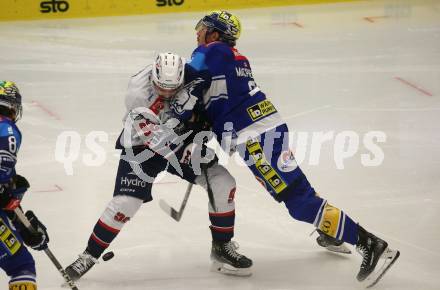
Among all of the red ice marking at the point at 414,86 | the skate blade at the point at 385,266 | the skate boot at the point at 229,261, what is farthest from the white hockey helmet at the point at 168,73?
the red ice marking at the point at 414,86

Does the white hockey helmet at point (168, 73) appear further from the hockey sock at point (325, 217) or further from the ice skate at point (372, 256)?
the ice skate at point (372, 256)

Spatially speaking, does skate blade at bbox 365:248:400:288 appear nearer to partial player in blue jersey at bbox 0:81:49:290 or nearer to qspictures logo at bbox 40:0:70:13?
partial player in blue jersey at bbox 0:81:49:290

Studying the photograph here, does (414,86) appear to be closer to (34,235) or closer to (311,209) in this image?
(311,209)

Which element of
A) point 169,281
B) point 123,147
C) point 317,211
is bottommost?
point 169,281

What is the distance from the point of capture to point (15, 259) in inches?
169

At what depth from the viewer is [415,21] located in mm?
10430

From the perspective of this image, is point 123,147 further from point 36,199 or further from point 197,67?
point 36,199

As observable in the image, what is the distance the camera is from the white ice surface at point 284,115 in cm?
543

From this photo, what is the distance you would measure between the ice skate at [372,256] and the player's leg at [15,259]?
5.92 feet

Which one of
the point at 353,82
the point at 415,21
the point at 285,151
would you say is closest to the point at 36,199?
the point at 285,151

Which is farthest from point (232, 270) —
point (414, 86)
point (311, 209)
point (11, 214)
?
point (414, 86)

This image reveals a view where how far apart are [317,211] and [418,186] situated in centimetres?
160

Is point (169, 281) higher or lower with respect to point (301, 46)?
lower

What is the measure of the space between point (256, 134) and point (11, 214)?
1.48 m
